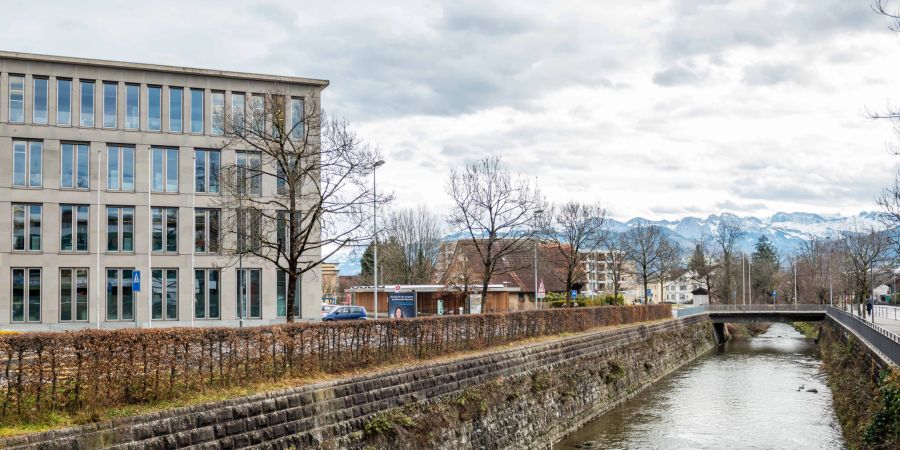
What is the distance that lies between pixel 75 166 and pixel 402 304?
19.4m

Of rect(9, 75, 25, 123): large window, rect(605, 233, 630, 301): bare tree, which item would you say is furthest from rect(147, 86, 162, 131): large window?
rect(605, 233, 630, 301): bare tree

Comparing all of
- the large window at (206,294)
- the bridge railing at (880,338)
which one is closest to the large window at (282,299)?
the large window at (206,294)

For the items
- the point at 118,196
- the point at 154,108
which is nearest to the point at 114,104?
the point at 154,108

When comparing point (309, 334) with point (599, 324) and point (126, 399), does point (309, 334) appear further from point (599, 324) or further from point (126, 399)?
point (599, 324)

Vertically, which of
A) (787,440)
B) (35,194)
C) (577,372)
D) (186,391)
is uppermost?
(35,194)

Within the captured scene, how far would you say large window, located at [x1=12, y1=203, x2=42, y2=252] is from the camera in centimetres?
4250

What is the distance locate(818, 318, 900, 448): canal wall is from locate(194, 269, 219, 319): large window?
107 feet

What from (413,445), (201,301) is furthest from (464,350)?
(201,301)

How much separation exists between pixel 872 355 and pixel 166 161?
36424mm

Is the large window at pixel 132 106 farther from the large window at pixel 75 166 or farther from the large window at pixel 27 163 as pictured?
the large window at pixel 27 163

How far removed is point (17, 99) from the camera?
4225 centimetres

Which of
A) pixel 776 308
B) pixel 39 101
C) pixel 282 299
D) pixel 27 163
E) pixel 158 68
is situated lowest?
pixel 776 308

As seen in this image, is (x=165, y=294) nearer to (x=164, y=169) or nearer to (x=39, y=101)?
(x=164, y=169)

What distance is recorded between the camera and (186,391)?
47.1 ft
